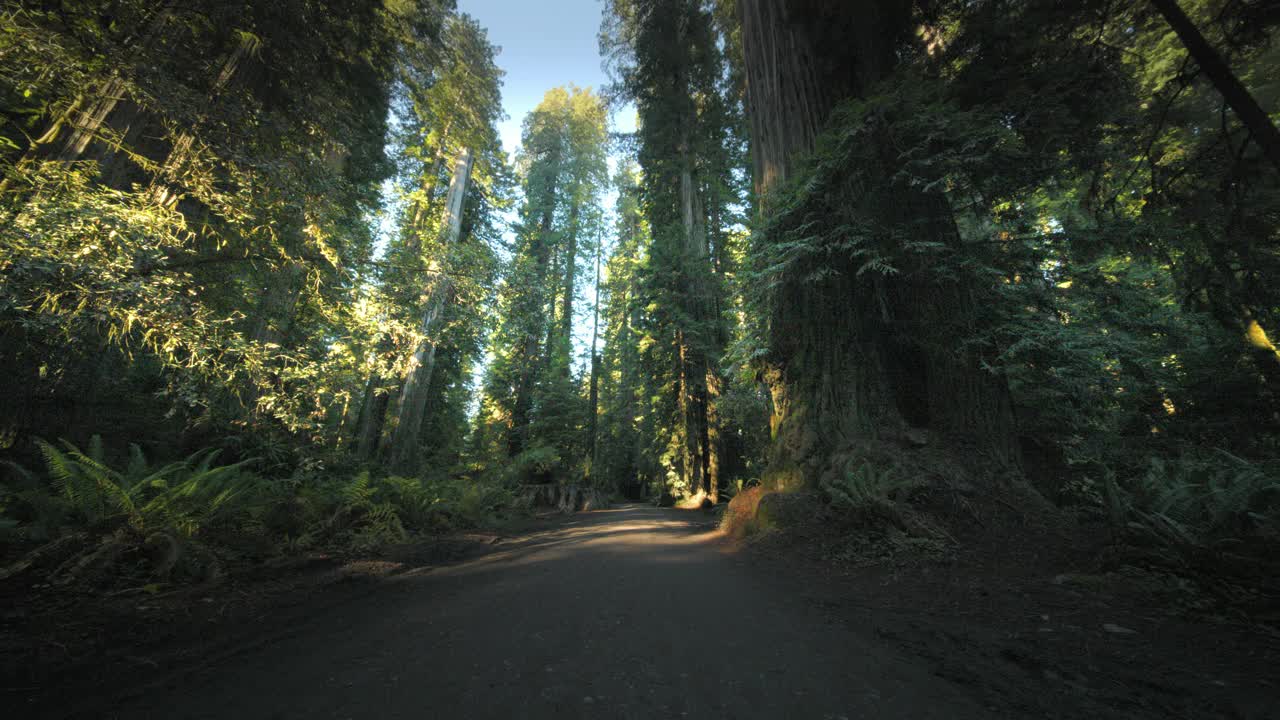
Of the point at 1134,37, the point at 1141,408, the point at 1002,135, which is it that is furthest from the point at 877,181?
the point at 1141,408

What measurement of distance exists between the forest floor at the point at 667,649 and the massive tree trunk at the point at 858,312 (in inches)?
70.0

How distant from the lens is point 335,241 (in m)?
6.17

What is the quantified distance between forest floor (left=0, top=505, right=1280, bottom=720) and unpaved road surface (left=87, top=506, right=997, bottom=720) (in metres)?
0.01

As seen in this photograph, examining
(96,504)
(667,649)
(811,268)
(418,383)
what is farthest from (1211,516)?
(418,383)

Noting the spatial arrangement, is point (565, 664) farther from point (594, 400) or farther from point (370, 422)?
point (594, 400)

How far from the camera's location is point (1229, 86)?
3.17 metres

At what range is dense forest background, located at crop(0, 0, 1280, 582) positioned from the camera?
3.60 metres

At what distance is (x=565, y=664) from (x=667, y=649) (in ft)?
1.86

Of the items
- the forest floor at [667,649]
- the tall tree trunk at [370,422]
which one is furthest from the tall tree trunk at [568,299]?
the forest floor at [667,649]

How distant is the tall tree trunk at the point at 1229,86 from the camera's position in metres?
3.01

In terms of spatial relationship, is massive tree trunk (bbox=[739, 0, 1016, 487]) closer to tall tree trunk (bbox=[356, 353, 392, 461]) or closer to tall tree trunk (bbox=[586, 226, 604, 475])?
tall tree trunk (bbox=[356, 353, 392, 461])

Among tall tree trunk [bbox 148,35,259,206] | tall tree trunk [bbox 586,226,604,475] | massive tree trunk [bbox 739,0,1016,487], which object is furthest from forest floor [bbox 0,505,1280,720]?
tall tree trunk [bbox 586,226,604,475]

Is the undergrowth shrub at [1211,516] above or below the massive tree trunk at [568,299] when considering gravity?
below

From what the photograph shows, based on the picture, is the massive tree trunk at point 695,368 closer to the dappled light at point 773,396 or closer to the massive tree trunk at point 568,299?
the dappled light at point 773,396
